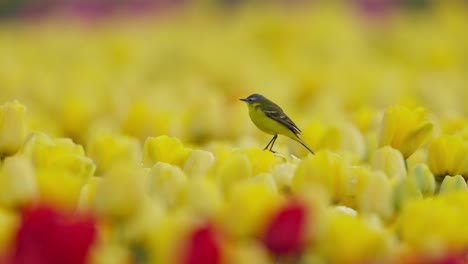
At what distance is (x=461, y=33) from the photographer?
7.20 m

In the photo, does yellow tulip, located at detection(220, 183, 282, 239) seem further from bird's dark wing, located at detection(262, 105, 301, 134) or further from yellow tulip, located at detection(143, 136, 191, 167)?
bird's dark wing, located at detection(262, 105, 301, 134)

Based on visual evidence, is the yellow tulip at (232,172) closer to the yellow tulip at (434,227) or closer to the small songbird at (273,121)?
the yellow tulip at (434,227)

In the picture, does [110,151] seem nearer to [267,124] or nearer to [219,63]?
[267,124]

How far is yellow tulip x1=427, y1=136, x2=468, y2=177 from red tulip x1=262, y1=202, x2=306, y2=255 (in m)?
0.71

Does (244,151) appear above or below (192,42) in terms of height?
above

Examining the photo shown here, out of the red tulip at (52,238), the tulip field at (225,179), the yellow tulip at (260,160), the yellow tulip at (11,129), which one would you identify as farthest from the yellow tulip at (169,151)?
the red tulip at (52,238)

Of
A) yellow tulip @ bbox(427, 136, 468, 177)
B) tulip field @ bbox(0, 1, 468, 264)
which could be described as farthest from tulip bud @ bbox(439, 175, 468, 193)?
yellow tulip @ bbox(427, 136, 468, 177)

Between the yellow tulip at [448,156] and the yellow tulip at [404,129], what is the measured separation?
3.6 inches

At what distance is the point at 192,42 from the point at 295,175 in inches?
199

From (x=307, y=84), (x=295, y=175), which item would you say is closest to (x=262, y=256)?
(x=295, y=175)

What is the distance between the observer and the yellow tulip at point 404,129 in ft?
5.99

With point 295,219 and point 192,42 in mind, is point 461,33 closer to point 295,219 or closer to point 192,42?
point 192,42

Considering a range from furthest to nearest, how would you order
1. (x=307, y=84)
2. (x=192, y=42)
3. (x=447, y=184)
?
(x=192, y=42)
(x=307, y=84)
(x=447, y=184)

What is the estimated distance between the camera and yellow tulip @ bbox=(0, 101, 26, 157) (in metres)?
1.61
